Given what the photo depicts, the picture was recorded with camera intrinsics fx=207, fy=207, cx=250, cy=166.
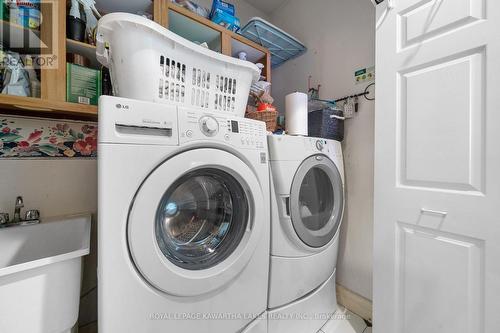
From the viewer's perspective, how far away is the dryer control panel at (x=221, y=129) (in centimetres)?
71

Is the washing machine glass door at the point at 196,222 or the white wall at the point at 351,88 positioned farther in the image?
the white wall at the point at 351,88

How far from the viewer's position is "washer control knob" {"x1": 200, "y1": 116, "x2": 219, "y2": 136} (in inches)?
29.2

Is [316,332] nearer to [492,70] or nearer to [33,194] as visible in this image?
[492,70]

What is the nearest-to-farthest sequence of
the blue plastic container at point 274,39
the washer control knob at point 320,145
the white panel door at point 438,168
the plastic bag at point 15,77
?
the white panel door at point 438,168 < the plastic bag at point 15,77 < the washer control knob at point 320,145 < the blue plastic container at point 274,39

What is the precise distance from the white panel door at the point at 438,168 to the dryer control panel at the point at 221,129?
57 centimetres

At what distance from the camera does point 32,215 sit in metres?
0.96

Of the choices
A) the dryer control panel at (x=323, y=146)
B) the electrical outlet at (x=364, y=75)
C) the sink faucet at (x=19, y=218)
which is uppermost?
the electrical outlet at (x=364, y=75)

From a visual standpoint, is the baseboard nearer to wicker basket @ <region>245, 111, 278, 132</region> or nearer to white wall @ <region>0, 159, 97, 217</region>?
wicker basket @ <region>245, 111, 278, 132</region>

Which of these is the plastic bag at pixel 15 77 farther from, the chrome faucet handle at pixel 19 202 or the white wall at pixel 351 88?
the white wall at pixel 351 88

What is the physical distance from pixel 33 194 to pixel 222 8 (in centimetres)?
145

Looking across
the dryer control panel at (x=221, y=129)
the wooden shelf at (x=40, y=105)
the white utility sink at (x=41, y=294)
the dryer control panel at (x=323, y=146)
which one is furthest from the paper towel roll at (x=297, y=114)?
the white utility sink at (x=41, y=294)

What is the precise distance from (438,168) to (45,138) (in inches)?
69.2

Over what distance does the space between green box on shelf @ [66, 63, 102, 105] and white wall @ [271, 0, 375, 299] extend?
1.41 meters

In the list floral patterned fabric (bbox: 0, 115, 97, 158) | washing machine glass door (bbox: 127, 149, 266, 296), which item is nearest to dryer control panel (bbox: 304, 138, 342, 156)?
washing machine glass door (bbox: 127, 149, 266, 296)
